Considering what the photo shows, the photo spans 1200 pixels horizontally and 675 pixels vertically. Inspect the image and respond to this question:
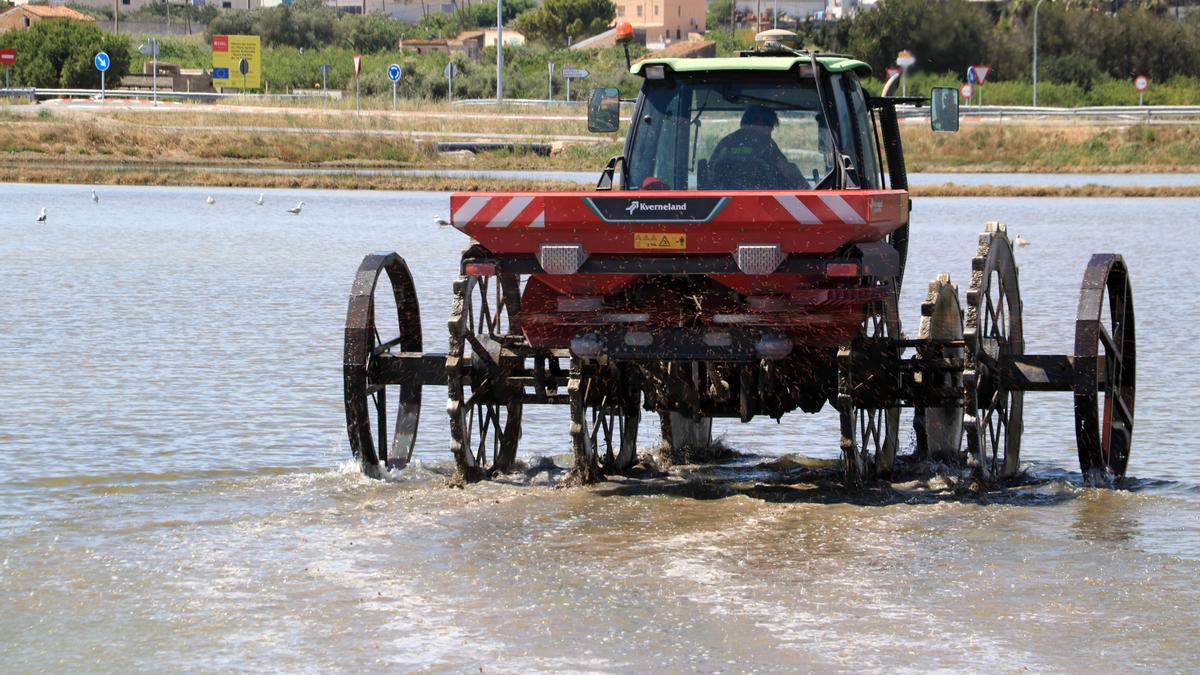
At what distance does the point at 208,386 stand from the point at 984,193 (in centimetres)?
2990

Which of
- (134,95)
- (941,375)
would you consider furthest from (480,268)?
(134,95)

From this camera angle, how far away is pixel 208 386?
40.8 ft

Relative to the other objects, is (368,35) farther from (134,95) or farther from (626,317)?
(626,317)

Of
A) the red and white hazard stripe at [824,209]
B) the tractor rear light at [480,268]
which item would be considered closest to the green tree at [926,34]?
the tractor rear light at [480,268]

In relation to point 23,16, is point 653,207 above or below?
below

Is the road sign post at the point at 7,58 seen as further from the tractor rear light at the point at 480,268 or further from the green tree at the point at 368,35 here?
the tractor rear light at the point at 480,268

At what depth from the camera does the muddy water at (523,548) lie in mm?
6191

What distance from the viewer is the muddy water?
619cm

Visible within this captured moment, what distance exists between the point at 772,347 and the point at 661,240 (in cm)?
69

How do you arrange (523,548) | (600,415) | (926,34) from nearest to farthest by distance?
1. (523,548)
2. (600,415)
3. (926,34)

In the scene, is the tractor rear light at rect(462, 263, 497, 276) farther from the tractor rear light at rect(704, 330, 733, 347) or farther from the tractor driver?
the tractor driver

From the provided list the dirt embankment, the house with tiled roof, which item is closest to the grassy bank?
the dirt embankment

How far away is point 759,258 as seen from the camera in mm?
7883

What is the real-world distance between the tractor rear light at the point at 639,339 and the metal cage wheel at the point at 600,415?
Result: 29cm
